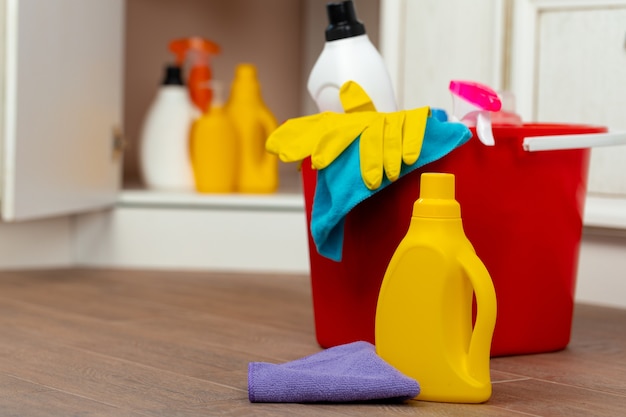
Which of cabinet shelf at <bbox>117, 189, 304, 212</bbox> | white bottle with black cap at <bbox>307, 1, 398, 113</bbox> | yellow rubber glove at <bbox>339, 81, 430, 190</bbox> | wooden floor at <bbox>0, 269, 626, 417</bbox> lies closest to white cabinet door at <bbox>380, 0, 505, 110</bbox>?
cabinet shelf at <bbox>117, 189, 304, 212</bbox>

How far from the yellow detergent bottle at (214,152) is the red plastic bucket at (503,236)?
0.79 metres

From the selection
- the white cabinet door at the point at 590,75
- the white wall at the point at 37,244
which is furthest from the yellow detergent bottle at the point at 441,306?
the white wall at the point at 37,244

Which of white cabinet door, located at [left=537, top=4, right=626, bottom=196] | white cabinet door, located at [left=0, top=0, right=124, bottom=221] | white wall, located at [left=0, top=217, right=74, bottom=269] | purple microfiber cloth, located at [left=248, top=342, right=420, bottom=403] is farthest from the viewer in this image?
white wall, located at [left=0, top=217, right=74, bottom=269]

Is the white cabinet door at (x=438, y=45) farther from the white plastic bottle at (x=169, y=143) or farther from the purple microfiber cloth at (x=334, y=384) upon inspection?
the purple microfiber cloth at (x=334, y=384)

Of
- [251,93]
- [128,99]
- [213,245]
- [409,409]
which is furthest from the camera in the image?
[128,99]

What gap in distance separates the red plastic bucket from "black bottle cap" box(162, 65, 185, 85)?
94cm

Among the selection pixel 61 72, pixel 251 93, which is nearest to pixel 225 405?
pixel 61 72

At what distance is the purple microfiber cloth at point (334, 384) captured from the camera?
838 millimetres

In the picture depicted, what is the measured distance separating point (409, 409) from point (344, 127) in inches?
11.5

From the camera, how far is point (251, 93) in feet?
6.42

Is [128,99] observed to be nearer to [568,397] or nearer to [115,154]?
[115,154]

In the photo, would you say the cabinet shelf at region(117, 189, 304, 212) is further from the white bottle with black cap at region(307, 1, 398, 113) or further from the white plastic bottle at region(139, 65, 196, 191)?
the white bottle with black cap at region(307, 1, 398, 113)

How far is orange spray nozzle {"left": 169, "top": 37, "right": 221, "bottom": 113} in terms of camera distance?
2.04m

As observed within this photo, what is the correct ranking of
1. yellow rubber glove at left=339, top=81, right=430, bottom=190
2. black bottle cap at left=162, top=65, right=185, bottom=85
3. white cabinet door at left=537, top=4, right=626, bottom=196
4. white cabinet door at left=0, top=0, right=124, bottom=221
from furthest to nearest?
1. black bottle cap at left=162, top=65, right=185, bottom=85
2. white cabinet door at left=537, top=4, right=626, bottom=196
3. white cabinet door at left=0, top=0, right=124, bottom=221
4. yellow rubber glove at left=339, top=81, right=430, bottom=190
